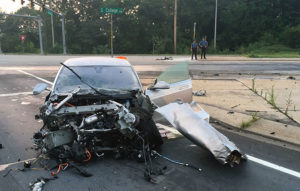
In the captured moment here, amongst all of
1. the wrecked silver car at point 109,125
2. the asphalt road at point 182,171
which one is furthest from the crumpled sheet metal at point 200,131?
the asphalt road at point 182,171

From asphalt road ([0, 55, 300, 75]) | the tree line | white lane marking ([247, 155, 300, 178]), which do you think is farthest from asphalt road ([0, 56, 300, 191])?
the tree line

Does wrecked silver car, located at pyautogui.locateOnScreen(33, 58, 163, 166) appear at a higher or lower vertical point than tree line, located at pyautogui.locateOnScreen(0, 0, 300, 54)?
lower

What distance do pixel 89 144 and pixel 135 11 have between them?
192 ft

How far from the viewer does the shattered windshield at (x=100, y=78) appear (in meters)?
4.88

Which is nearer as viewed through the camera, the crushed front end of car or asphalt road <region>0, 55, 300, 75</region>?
the crushed front end of car

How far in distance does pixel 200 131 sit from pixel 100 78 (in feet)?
7.07

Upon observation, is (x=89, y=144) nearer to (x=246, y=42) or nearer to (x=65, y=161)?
(x=65, y=161)

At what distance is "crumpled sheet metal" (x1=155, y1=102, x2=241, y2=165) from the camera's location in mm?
3879

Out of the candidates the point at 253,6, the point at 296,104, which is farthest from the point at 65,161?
the point at 253,6

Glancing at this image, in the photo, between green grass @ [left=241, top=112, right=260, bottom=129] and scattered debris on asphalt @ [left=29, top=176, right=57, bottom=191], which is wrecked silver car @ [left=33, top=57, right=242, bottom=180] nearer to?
scattered debris on asphalt @ [left=29, top=176, right=57, bottom=191]

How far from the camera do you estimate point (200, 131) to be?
4199 millimetres

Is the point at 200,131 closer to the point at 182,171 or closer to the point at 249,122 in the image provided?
the point at 182,171

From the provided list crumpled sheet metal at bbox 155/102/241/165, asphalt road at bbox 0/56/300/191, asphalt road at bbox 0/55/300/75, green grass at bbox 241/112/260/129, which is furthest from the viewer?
asphalt road at bbox 0/55/300/75

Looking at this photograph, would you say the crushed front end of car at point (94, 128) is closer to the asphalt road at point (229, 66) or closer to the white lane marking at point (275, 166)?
the white lane marking at point (275, 166)
